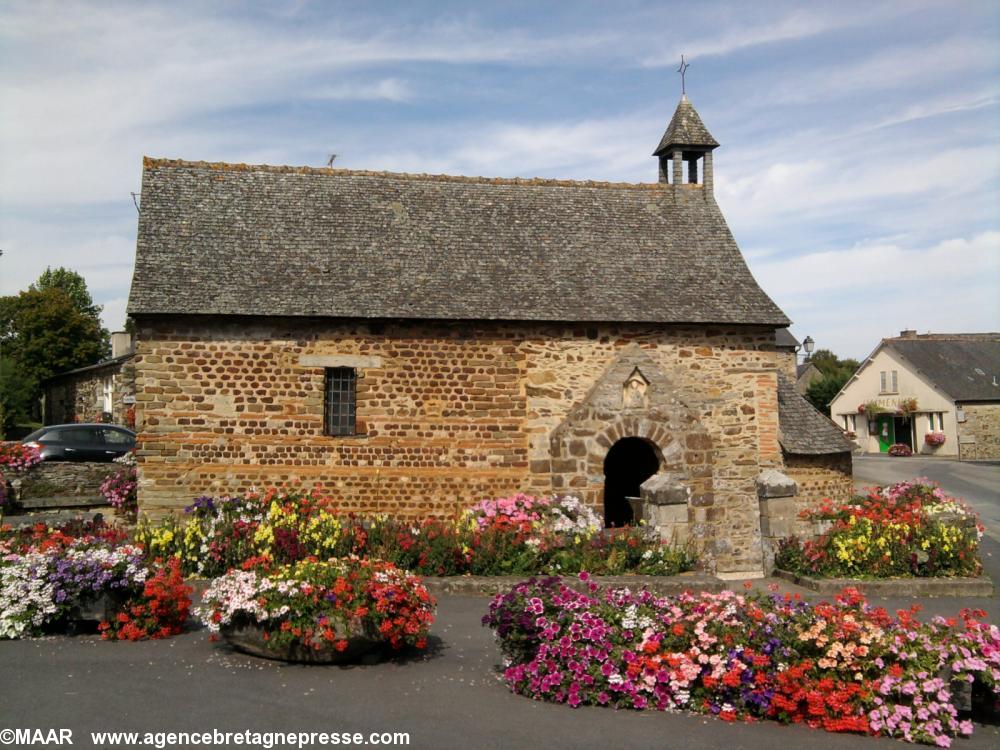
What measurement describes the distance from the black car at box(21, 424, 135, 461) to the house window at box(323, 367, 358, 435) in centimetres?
911

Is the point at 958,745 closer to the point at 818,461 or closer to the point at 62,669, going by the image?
the point at 62,669

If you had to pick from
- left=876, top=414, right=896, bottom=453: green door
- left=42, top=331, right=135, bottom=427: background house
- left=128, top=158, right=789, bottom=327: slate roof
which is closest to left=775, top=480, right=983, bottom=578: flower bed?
left=128, top=158, right=789, bottom=327: slate roof

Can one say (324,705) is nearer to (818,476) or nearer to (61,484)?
(61,484)

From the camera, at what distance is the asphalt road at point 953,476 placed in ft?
82.3

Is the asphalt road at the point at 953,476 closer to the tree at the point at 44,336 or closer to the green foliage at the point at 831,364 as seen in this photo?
the green foliage at the point at 831,364

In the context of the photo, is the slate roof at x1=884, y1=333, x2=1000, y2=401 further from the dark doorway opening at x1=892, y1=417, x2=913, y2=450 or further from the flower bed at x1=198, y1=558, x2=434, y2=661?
the flower bed at x1=198, y1=558, x2=434, y2=661

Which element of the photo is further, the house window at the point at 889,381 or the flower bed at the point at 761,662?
the house window at the point at 889,381

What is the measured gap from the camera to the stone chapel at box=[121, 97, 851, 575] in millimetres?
15117

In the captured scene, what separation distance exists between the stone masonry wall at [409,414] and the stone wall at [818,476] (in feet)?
18.5

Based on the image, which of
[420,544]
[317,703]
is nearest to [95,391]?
[420,544]

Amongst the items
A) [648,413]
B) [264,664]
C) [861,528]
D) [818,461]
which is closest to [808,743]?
[264,664]

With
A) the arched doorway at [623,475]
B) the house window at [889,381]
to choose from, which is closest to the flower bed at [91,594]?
the arched doorway at [623,475]

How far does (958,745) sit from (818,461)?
15.8 m

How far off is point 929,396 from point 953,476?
15373 mm
